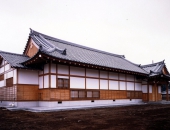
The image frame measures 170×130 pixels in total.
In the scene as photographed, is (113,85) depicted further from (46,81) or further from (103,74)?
(46,81)

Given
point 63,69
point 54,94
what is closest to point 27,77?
point 54,94

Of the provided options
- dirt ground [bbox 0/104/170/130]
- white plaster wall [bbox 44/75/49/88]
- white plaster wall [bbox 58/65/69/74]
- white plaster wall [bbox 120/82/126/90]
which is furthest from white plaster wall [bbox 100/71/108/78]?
dirt ground [bbox 0/104/170/130]

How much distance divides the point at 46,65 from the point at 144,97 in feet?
54.4

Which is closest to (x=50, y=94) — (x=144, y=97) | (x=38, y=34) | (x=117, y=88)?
(x=38, y=34)

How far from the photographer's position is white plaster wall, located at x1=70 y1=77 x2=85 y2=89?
18.6m

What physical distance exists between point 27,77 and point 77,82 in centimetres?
504

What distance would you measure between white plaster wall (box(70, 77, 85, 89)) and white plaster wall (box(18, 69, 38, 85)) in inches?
146

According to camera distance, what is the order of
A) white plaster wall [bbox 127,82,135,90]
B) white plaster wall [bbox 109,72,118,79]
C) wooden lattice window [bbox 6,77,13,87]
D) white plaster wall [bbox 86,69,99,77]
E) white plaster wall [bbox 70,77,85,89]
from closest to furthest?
white plaster wall [bbox 70,77,85,89] → wooden lattice window [bbox 6,77,13,87] → white plaster wall [bbox 86,69,99,77] → white plaster wall [bbox 109,72,118,79] → white plaster wall [bbox 127,82,135,90]

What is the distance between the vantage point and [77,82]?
1906 centimetres

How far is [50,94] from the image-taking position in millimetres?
16625

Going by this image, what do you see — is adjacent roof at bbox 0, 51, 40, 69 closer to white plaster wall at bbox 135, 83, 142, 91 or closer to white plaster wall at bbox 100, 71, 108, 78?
white plaster wall at bbox 100, 71, 108, 78

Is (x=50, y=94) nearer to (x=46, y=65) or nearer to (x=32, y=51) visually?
(x=46, y=65)

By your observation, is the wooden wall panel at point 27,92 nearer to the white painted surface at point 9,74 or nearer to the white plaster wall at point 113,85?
the white painted surface at point 9,74

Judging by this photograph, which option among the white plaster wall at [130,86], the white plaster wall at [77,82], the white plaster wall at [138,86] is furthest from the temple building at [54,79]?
the white plaster wall at [138,86]
